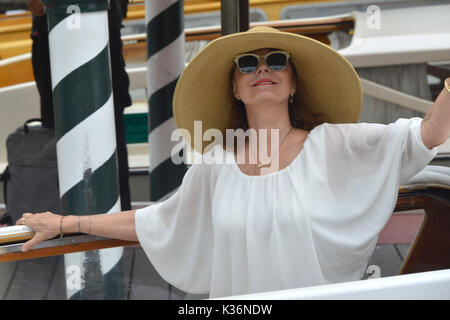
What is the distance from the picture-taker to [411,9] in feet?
13.9

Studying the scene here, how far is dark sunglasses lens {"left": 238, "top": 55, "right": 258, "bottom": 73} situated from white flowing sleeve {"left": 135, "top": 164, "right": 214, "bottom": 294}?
25 cm

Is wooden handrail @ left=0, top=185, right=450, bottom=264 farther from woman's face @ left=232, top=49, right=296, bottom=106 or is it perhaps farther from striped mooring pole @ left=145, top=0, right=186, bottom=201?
striped mooring pole @ left=145, top=0, right=186, bottom=201

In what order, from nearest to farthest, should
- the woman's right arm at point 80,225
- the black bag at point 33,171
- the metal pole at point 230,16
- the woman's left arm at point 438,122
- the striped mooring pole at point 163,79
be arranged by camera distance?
the woman's left arm at point 438,122, the woman's right arm at point 80,225, the metal pole at point 230,16, the black bag at point 33,171, the striped mooring pole at point 163,79

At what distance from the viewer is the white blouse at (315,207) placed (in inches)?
59.4

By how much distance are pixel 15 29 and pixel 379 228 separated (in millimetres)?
5158

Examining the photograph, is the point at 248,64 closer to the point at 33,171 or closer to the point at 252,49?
the point at 252,49

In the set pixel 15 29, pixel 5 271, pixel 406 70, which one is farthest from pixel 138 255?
pixel 15 29

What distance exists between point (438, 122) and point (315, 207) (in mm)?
323

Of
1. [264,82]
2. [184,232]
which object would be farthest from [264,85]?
[184,232]

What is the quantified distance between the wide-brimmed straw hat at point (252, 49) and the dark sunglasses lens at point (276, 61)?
0.03 m

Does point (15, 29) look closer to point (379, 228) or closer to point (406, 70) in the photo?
point (406, 70)

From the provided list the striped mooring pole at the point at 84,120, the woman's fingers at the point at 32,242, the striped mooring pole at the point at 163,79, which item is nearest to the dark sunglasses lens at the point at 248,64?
the woman's fingers at the point at 32,242

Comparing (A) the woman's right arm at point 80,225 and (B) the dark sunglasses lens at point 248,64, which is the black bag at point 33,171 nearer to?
(A) the woman's right arm at point 80,225

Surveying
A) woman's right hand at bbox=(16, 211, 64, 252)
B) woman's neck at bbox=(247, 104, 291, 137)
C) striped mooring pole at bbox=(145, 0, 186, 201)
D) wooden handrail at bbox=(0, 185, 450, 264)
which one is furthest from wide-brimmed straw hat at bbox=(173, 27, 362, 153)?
striped mooring pole at bbox=(145, 0, 186, 201)
